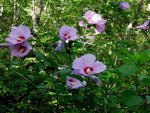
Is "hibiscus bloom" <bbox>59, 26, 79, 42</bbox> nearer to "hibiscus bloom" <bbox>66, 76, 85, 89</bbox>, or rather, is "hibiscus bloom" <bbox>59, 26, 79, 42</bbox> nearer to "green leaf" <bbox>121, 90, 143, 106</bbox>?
"hibiscus bloom" <bbox>66, 76, 85, 89</bbox>

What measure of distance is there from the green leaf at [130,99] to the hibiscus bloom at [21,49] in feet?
1.75

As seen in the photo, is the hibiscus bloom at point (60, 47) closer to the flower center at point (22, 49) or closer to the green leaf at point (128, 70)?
the flower center at point (22, 49)

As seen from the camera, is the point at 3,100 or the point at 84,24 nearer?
the point at 84,24

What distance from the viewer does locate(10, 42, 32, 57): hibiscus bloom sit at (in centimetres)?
160

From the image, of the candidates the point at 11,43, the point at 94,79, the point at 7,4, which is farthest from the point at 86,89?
the point at 7,4

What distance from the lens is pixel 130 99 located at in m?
1.42

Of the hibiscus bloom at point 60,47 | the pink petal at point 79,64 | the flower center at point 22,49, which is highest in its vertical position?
the hibiscus bloom at point 60,47

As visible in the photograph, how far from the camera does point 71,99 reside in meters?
1.69

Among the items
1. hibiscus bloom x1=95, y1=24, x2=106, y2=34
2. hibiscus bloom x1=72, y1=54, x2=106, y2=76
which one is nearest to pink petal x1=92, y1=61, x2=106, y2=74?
hibiscus bloom x1=72, y1=54, x2=106, y2=76

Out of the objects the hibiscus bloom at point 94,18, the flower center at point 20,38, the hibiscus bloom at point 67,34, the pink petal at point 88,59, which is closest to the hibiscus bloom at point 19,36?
the flower center at point 20,38

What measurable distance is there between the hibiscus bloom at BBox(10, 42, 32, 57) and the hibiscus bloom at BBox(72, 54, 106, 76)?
25 cm

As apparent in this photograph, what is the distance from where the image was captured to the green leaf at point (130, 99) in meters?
1.38

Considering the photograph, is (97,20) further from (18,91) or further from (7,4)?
(7,4)

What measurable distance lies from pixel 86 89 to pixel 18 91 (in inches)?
88.4
